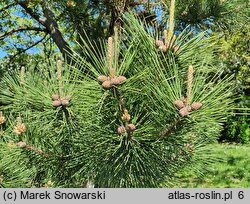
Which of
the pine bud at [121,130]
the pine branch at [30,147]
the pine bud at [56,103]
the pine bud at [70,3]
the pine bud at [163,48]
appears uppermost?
the pine bud at [70,3]

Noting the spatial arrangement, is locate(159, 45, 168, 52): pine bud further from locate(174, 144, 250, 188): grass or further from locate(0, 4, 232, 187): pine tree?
locate(174, 144, 250, 188): grass

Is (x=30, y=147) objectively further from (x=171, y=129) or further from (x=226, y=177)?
(x=226, y=177)

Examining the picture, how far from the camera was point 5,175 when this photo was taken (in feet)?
7.47

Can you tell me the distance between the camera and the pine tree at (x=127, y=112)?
58.8 inches

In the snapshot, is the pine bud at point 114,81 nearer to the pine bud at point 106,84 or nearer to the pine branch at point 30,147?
the pine bud at point 106,84

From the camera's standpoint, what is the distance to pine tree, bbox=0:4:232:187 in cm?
149

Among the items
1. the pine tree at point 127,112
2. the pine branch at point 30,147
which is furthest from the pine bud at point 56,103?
the pine branch at point 30,147

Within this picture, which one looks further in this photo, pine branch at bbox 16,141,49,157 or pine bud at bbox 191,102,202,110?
pine branch at bbox 16,141,49,157

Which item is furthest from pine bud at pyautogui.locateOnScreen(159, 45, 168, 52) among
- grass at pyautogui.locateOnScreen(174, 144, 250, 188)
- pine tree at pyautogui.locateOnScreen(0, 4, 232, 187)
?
grass at pyautogui.locateOnScreen(174, 144, 250, 188)

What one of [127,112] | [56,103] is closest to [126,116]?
[127,112]

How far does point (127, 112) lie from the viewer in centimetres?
156

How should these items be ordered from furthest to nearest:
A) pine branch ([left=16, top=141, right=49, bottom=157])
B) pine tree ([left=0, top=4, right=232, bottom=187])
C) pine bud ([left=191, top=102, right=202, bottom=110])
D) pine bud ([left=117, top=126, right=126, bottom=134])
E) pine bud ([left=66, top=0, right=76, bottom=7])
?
pine bud ([left=66, top=0, right=76, bottom=7]), pine branch ([left=16, top=141, right=49, bottom=157]), pine bud ([left=117, top=126, right=126, bottom=134]), pine tree ([left=0, top=4, right=232, bottom=187]), pine bud ([left=191, top=102, right=202, bottom=110])
